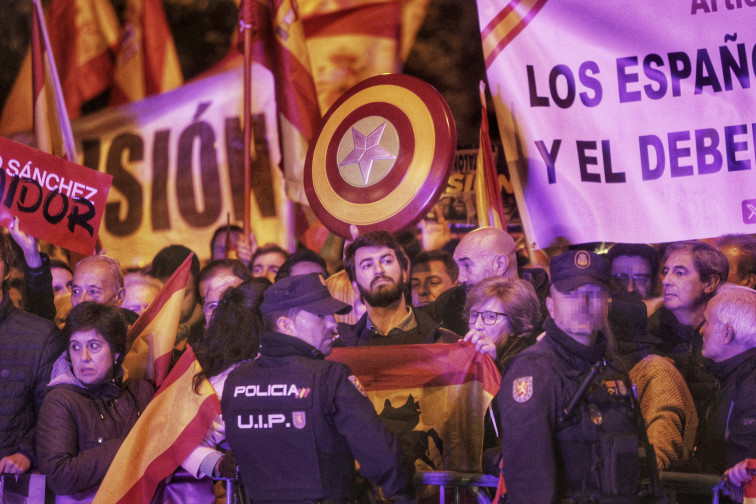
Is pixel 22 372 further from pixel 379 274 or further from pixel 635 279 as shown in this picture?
pixel 635 279

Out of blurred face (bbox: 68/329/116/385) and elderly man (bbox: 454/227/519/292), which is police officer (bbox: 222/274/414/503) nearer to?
blurred face (bbox: 68/329/116/385)

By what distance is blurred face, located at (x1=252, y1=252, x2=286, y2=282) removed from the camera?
20.4ft

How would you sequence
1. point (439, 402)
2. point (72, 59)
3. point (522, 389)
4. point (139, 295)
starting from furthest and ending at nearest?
point (72, 59) → point (139, 295) → point (439, 402) → point (522, 389)

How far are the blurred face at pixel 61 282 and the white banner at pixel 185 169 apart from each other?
5.42ft

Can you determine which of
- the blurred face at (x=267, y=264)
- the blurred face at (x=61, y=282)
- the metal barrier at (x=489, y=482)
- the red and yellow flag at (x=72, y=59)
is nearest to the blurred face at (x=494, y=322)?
the metal barrier at (x=489, y=482)

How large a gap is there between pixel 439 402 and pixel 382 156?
167 cm

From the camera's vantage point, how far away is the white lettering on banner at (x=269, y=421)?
10.6ft

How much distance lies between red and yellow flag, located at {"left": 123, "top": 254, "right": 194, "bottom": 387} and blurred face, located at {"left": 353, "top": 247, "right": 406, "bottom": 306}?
0.93 meters

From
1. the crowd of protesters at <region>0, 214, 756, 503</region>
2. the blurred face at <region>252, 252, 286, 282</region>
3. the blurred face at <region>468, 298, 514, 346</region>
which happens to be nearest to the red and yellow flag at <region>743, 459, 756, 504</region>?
the crowd of protesters at <region>0, 214, 756, 503</region>

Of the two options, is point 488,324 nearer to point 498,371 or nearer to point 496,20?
point 498,371

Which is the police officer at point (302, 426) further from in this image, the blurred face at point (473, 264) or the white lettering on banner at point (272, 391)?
the blurred face at point (473, 264)

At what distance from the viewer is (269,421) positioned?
327 cm

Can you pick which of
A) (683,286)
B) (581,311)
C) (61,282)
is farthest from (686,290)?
(61,282)

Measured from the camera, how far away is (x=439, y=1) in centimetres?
845
